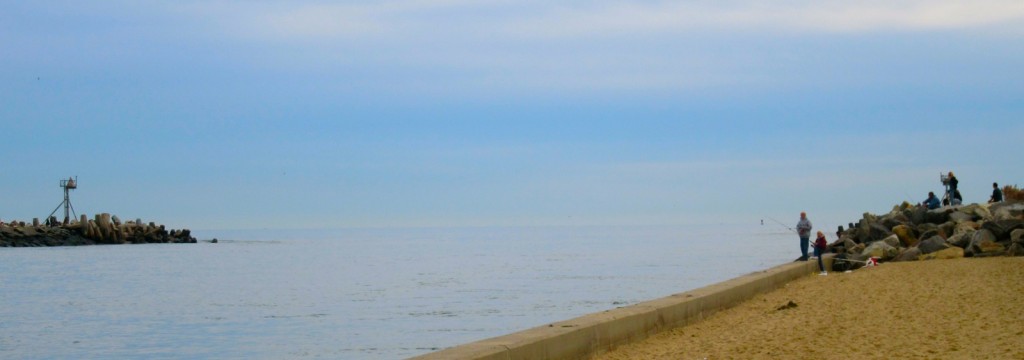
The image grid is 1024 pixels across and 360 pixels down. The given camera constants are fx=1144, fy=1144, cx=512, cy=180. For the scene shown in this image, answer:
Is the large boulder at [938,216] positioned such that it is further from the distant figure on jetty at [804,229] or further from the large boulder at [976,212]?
the distant figure on jetty at [804,229]

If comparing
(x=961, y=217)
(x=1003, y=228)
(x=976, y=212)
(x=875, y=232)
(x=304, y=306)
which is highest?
(x=976, y=212)

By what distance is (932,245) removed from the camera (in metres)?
24.4

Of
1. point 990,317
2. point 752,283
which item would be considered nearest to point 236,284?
point 752,283

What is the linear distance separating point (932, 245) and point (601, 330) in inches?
652

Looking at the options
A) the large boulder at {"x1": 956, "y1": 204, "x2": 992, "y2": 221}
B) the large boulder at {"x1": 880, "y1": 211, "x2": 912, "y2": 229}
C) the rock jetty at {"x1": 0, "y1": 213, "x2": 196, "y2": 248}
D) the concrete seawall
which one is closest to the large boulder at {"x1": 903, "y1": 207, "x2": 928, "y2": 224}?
the large boulder at {"x1": 880, "y1": 211, "x2": 912, "y2": 229}

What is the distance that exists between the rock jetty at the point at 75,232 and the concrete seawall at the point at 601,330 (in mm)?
76481

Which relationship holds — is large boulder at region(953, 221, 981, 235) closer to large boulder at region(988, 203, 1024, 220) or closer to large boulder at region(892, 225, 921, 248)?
large boulder at region(988, 203, 1024, 220)

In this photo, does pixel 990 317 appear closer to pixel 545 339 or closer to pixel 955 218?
pixel 545 339

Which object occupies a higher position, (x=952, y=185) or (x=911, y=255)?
(x=952, y=185)

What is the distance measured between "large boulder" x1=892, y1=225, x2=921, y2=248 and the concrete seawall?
1405 centimetres

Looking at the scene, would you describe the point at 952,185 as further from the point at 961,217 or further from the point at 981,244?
the point at 981,244

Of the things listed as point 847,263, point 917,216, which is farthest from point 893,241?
point 917,216

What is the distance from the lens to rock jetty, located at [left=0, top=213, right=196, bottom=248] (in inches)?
3236

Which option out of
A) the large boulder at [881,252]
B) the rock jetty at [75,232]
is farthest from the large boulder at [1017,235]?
the rock jetty at [75,232]
